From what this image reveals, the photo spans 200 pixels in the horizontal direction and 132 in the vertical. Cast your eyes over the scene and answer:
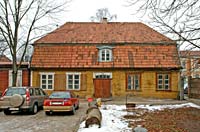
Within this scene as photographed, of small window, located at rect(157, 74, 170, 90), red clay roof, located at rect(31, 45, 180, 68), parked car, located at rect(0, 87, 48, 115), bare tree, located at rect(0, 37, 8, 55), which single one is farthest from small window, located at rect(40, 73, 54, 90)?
parked car, located at rect(0, 87, 48, 115)

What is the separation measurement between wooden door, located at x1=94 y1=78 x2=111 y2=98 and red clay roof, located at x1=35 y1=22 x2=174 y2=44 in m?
4.34

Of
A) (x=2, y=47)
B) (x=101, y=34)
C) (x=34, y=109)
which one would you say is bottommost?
(x=34, y=109)

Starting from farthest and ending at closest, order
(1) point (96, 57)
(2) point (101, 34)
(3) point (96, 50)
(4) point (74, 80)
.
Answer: (2) point (101, 34), (3) point (96, 50), (1) point (96, 57), (4) point (74, 80)

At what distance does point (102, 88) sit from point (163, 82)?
630 centimetres

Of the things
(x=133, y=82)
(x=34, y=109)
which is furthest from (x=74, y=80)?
(x=34, y=109)

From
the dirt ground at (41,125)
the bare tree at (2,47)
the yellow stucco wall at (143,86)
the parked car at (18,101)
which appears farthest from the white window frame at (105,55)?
the dirt ground at (41,125)

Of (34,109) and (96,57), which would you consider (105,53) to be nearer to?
(96,57)

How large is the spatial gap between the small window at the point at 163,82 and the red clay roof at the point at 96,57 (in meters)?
1.23

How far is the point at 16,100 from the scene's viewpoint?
17812 mm

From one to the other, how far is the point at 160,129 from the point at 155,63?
19.2m

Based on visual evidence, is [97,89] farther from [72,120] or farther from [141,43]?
[72,120]

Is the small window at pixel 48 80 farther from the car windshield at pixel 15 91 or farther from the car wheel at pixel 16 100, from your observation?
the car wheel at pixel 16 100

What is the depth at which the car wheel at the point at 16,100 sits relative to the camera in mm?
17797

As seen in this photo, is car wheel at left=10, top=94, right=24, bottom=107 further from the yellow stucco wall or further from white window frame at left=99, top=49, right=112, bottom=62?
white window frame at left=99, top=49, right=112, bottom=62
